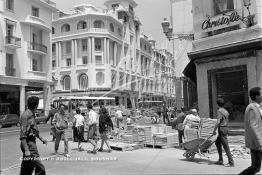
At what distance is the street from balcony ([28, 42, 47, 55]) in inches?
1157

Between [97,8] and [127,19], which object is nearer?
[97,8]

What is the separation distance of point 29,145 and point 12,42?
32.3m

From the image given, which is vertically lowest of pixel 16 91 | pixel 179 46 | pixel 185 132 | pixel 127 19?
pixel 185 132

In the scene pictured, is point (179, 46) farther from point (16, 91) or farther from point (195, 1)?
point (16, 91)

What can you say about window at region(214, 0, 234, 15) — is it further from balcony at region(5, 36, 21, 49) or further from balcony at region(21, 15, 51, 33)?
balcony at region(21, 15, 51, 33)

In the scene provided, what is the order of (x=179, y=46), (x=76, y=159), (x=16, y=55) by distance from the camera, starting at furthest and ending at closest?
(x=16, y=55), (x=179, y=46), (x=76, y=159)

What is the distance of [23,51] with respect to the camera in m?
38.6

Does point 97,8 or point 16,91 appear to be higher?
point 97,8

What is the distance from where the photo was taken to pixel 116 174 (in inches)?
322

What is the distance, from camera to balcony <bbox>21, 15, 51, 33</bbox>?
3903cm

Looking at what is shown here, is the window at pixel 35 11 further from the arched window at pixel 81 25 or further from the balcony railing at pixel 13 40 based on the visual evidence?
the arched window at pixel 81 25

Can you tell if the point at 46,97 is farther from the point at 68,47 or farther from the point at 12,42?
the point at 68,47

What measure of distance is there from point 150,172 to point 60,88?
173 feet

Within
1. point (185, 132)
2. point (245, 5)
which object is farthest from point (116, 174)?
point (245, 5)
